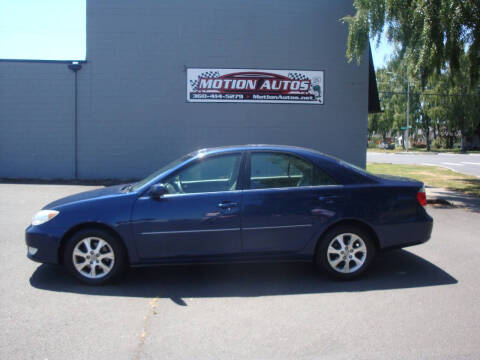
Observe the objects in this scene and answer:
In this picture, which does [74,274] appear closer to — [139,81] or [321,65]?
[139,81]

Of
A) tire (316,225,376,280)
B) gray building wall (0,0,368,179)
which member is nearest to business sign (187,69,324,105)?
gray building wall (0,0,368,179)

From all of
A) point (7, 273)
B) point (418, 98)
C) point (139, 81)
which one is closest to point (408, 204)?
point (7, 273)

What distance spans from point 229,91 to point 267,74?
1.42 metres

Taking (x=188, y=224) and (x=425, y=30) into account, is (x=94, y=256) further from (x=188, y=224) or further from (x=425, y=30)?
(x=425, y=30)

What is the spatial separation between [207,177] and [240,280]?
4.23 ft

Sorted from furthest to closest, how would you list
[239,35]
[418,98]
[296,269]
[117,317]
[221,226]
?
[418,98] → [239,35] → [296,269] → [221,226] → [117,317]

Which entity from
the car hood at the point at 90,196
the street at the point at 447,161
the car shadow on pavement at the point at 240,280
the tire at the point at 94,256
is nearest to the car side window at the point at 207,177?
the car hood at the point at 90,196

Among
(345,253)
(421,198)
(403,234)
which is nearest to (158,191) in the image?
(345,253)

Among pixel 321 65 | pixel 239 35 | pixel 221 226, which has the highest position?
pixel 239 35

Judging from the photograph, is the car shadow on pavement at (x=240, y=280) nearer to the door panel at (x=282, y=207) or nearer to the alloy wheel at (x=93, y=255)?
the alloy wheel at (x=93, y=255)

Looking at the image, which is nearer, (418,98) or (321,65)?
(321,65)

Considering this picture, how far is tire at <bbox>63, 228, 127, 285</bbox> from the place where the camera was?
4.99 meters

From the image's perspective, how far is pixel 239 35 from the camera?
15102 mm

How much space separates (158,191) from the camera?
497 cm
